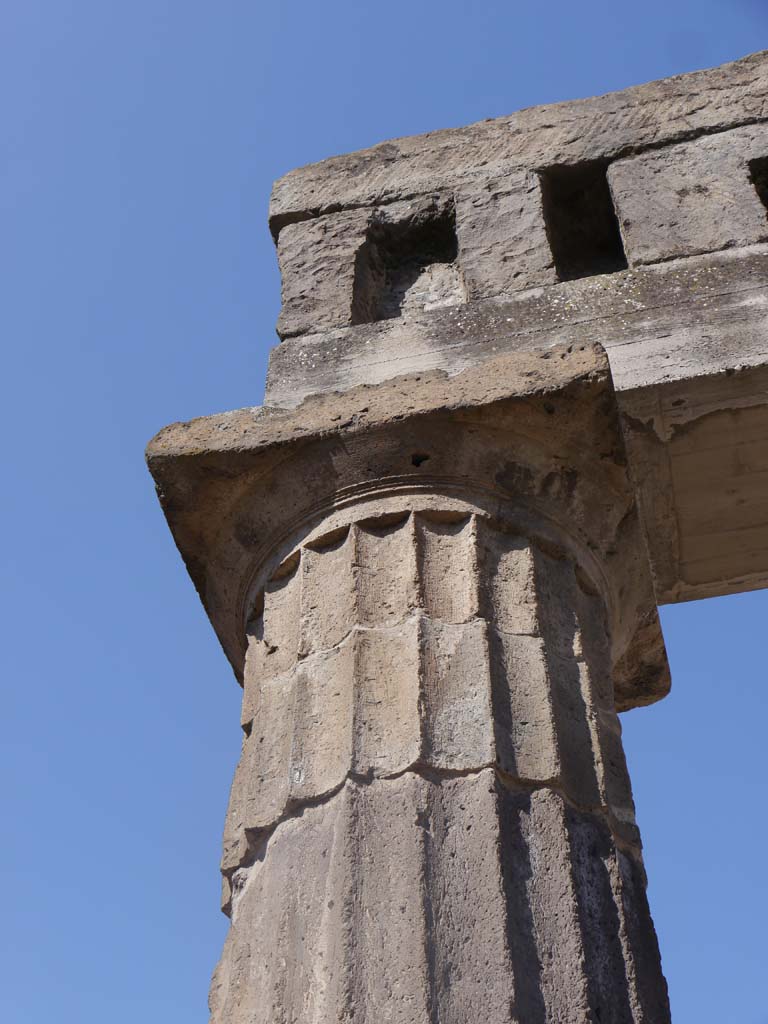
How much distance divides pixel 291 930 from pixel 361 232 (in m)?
3.30

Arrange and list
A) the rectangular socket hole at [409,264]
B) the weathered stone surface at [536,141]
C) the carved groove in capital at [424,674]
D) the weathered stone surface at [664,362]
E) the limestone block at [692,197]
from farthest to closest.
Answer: the weathered stone surface at [536,141], the rectangular socket hole at [409,264], the limestone block at [692,197], the weathered stone surface at [664,362], the carved groove in capital at [424,674]

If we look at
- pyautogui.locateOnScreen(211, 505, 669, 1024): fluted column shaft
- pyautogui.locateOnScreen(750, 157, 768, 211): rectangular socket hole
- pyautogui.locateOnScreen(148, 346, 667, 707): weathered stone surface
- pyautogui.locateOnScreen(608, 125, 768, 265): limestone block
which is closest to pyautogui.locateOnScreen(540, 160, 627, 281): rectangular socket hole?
pyautogui.locateOnScreen(608, 125, 768, 265): limestone block

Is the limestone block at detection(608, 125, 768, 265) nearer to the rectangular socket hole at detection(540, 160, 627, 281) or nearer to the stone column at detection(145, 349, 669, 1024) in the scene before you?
the rectangular socket hole at detection(540, 160, 627, 281)

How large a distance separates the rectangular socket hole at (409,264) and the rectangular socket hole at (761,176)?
1.28 metres

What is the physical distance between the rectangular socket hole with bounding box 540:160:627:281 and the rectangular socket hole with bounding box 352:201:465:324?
444mm

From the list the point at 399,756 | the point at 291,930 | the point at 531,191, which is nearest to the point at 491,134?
the point at 531,191

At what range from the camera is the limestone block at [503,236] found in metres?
5.00

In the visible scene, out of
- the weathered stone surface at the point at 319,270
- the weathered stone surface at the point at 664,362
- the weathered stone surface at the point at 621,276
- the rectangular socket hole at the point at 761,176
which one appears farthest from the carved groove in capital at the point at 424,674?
the rectangular socket hole at the point at 761,176

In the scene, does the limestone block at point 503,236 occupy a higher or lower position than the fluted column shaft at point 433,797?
higher

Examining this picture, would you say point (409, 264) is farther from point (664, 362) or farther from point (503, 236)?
point (664, 362)

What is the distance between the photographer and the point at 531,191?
5.38 metres

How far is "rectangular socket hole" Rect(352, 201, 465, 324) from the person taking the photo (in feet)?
17.4

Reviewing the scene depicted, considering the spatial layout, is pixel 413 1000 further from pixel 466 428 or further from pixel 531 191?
pixel 531 191

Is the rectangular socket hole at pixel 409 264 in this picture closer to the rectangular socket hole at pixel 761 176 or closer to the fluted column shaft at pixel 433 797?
the rectangular socket hole at pixel 761 176
